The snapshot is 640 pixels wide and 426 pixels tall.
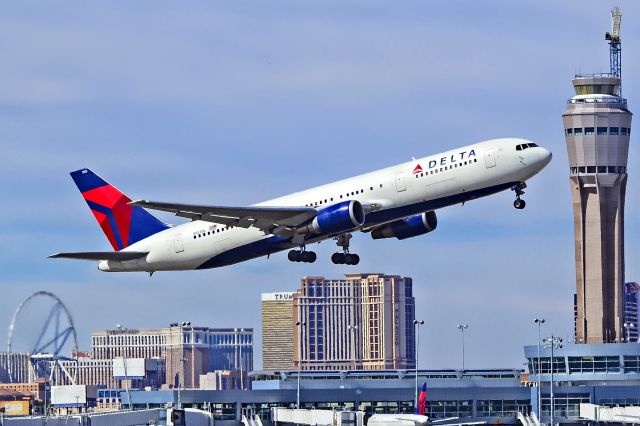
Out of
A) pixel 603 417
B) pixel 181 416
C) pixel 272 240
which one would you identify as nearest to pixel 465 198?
pixel 272 240

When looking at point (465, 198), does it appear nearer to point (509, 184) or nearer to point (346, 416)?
point (509, 184)

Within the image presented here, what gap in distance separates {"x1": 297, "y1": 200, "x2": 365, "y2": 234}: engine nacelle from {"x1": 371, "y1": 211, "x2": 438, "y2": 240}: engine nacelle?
914 cm

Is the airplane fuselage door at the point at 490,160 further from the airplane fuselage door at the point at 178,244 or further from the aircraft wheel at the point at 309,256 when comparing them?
the airplane fuselage door at the point at 178,244

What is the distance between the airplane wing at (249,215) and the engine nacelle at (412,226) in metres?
9.13

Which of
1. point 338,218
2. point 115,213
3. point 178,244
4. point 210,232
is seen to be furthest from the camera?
point 115,213

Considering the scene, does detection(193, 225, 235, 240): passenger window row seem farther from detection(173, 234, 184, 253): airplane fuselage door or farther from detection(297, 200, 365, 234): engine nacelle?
detection(297, 200, 365, 234): engine nacelle

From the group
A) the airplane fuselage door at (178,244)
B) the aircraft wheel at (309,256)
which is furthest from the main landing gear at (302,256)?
the airplane fuselage door at (178,244)

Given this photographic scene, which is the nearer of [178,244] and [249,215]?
[249,215]

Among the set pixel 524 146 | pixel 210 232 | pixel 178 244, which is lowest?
pixel 178 244

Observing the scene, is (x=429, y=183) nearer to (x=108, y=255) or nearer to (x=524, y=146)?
(x=524, y=146)

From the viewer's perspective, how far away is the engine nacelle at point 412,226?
442 ft

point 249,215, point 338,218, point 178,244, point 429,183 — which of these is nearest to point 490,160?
point 429,183

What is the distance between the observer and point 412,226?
135000mm

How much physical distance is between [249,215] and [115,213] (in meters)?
20.4
